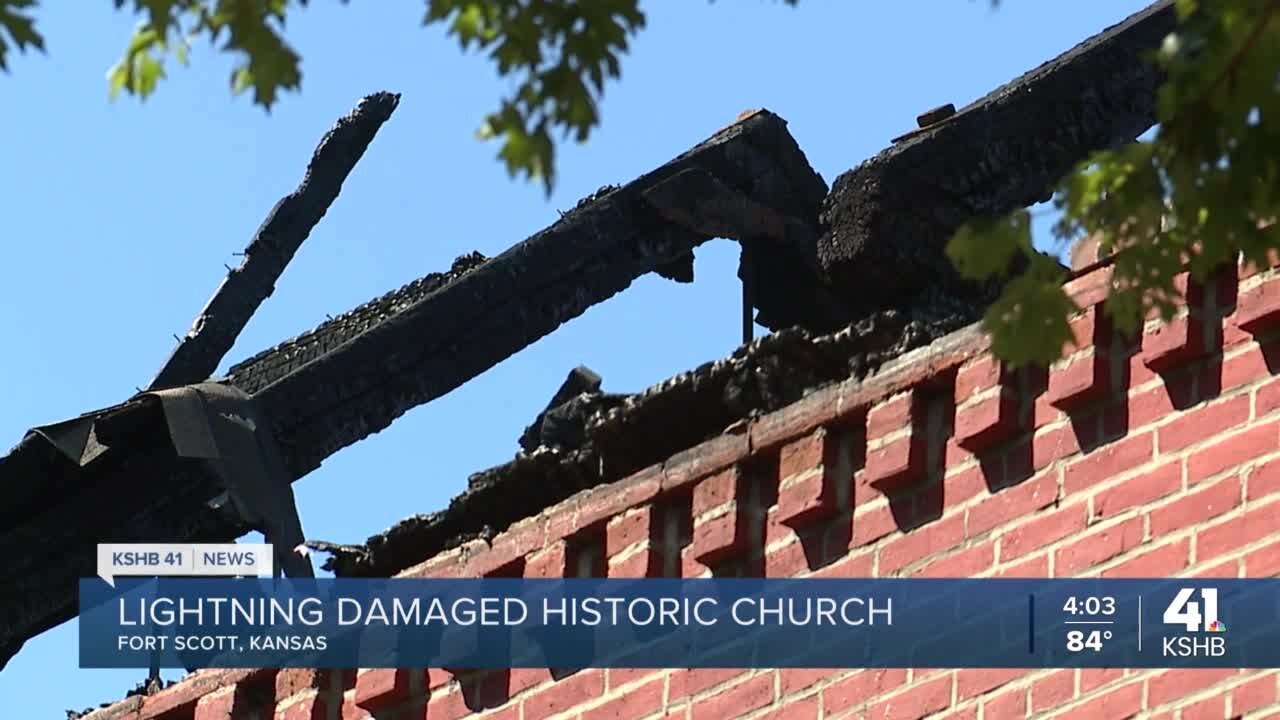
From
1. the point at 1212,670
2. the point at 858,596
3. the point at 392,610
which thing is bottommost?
the point at 1212,670

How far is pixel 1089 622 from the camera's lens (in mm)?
7879

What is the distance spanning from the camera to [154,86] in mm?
6191

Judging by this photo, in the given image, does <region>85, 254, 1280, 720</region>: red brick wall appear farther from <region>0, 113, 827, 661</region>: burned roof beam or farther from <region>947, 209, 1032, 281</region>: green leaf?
<region>0, 113, 827, 661</region>: burned roof beam

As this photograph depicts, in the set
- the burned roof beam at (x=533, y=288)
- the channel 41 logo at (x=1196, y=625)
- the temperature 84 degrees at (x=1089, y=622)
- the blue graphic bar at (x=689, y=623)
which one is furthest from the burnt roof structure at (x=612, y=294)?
the channel 41 logo at (x=1196, y=625)

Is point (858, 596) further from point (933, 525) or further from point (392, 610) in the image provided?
point (392, 610)

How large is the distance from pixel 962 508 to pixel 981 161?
155 inches

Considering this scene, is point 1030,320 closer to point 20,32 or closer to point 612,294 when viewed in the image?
point 20,32

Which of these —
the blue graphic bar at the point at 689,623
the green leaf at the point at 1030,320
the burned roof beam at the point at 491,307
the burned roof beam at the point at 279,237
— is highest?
the burned roof beam at the point at 279,237

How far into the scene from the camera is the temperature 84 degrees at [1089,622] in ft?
25.8

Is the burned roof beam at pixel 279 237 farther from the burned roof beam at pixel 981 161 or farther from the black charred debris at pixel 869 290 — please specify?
the burned roof beam at pixel 981 161

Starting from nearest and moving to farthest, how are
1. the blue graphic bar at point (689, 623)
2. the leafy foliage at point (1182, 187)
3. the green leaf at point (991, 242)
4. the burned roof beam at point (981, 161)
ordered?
1. the leafy foliage at point (1182, 187)
2. the green leaf at point (991, 242)
3. the blue graphic bar at point (689, 623)
4. the burned roof beam at point (981, 161)

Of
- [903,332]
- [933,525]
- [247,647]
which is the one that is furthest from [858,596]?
[247,647]

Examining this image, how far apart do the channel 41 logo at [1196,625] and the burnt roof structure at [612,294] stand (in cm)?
166

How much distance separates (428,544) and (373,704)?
651mm
